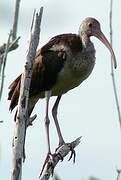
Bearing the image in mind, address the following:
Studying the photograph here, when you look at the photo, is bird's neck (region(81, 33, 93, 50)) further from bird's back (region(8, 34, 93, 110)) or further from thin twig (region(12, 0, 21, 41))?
thin twig (region(12, 0, 21, 41))

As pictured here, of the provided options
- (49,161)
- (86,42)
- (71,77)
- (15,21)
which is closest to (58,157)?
(49,161)

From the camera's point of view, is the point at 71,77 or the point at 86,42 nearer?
the point at 71,77

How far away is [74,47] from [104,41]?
464mm

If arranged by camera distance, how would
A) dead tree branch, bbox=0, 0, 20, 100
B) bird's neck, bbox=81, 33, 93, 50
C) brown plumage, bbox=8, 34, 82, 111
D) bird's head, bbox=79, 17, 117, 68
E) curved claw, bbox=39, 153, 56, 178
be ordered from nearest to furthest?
dead tree branch, bbox=0, 0, 20, 100 < curved claw, bbox=39, 153, 56, 178 < brown plumage, bbox=8, 34, 82, 111 < bird's neck, bbox=81, 33, 93, 50 < bird's head, bbox=79, 17, 117, 68

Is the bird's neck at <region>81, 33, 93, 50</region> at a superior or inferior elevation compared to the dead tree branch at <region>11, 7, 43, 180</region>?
superior

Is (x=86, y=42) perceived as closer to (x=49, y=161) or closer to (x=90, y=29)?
(x=90, y=29)

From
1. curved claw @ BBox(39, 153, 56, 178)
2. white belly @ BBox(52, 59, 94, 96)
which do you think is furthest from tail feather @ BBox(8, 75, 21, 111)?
curved claw @ BBox(39, 153, 56, 178)

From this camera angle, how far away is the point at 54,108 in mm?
12102

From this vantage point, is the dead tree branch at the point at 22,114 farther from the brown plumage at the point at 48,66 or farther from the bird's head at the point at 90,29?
the bird's head at the point at 90,29

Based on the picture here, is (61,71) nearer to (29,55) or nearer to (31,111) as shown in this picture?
(31,111)

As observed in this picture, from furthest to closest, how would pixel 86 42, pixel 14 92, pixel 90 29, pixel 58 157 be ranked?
1. pixel 90 29
2. pixel 86 42
3. pixel 14 92
4. pixel 58 157

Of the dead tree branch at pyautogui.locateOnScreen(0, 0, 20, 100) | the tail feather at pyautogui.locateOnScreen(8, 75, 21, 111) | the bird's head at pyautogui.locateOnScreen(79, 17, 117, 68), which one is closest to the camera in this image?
the dead tree branch at pyautogui.locateOnScreen(0, 0, 20, 100)

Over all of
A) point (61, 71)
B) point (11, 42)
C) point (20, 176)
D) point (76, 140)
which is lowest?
point (20, 176)

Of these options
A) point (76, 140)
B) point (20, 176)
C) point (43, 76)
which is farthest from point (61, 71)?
point (20, 176)
